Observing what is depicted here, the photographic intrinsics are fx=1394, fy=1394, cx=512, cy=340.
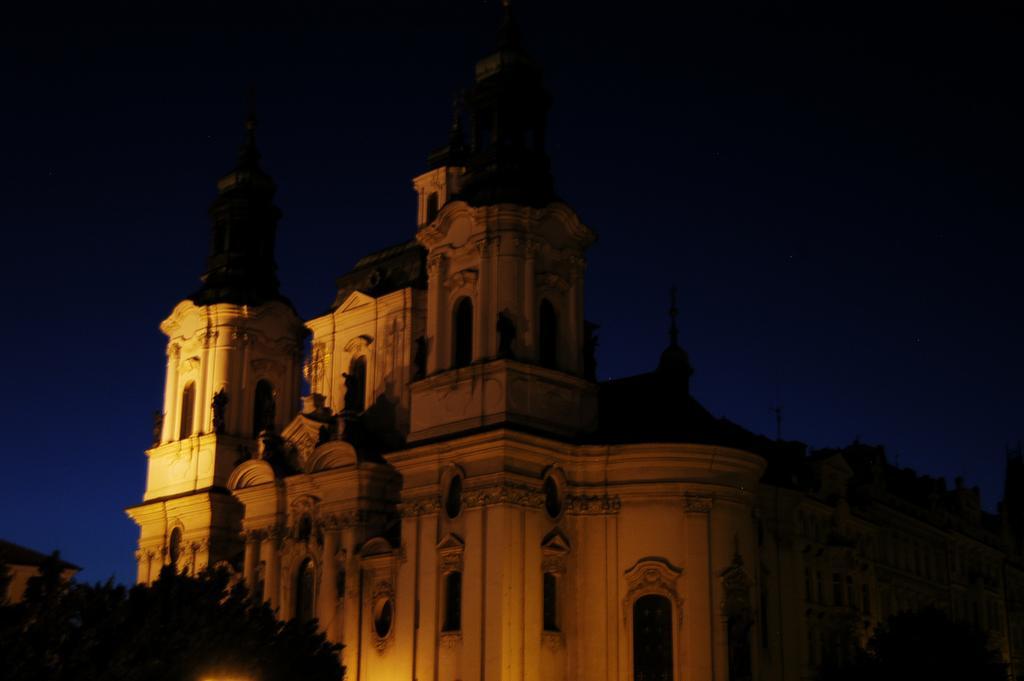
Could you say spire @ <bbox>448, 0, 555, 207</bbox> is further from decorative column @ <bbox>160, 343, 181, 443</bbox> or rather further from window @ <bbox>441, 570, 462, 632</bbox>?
decorative column @ <bbox>160, 343, 181, 443</bbox>

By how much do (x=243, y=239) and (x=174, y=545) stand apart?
11.2m

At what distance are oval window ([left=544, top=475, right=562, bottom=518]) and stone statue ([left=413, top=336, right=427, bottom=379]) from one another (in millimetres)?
5195

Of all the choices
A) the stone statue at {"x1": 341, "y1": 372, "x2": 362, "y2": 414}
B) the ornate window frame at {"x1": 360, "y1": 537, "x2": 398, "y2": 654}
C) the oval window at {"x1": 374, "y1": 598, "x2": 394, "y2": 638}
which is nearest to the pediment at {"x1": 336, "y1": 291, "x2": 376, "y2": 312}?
the stone statue at {"x1": 341, "y1": 372, "x2": 362, "y2": 414}

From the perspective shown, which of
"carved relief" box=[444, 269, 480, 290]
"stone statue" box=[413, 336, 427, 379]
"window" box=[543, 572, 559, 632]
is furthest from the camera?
"stone statue" box=[413, 336, 427, 379]

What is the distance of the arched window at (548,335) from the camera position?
130 feet

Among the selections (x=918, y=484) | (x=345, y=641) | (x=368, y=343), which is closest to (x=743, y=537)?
(x=345, y=641)

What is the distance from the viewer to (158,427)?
50844 millimetres

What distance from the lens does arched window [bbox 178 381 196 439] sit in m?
49.7

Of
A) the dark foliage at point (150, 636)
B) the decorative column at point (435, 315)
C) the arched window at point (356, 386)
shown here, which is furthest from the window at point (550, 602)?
the arched window at point (356, 386)

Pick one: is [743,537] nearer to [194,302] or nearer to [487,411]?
[487,411]

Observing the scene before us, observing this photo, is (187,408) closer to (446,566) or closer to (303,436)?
(303,436)

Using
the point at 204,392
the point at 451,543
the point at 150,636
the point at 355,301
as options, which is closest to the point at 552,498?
the point at 451,543

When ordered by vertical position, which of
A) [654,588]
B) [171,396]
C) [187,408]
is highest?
[171,396]

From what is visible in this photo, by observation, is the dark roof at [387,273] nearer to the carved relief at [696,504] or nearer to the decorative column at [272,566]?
the decorative column at [272,566]
